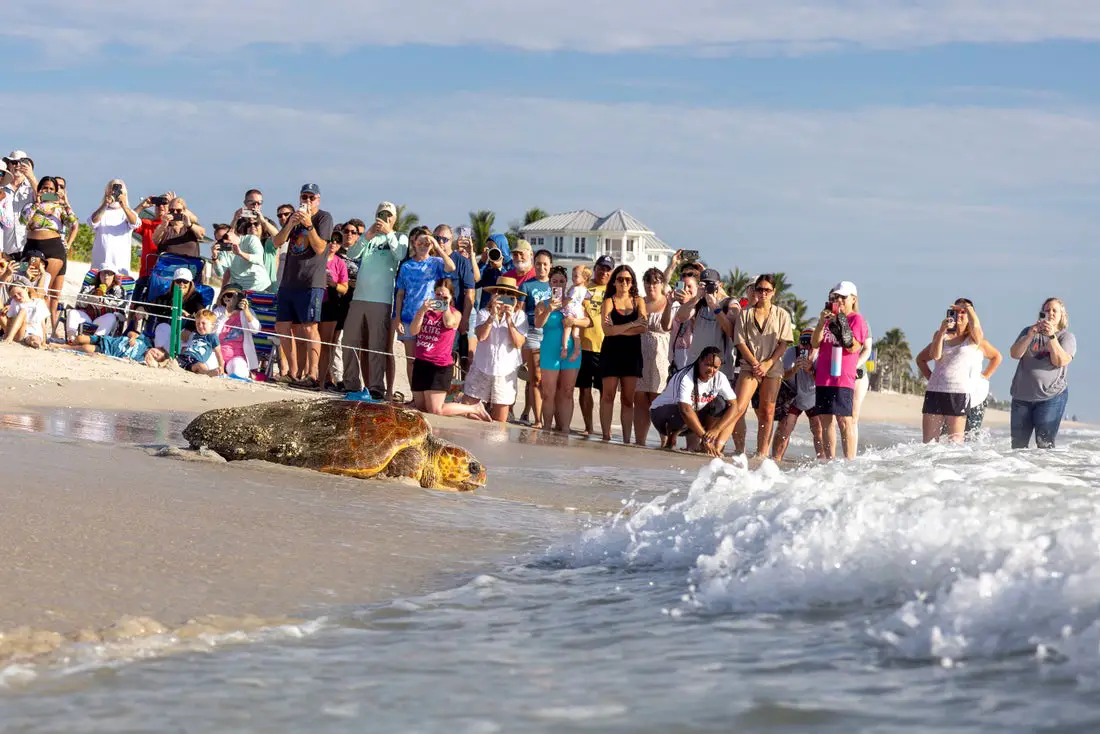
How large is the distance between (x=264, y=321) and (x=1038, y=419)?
323 inches

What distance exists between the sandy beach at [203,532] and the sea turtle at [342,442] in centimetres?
14

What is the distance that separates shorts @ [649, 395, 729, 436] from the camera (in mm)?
10531

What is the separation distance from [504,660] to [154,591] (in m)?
1.27

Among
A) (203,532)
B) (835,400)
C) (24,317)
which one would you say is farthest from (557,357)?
(203,532)

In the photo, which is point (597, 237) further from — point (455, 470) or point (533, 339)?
point (455, 470)

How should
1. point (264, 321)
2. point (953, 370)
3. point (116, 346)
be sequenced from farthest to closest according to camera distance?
point (264, 321), point (116, 346), point (953, 370)

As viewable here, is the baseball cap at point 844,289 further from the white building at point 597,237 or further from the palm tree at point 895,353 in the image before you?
the palm tree at point 895,353

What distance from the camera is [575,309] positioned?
11555 millimetres

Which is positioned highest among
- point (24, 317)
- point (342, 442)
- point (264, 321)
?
point (264, 321)

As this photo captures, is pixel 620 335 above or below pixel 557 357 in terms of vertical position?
above

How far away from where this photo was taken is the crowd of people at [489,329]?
1019cm

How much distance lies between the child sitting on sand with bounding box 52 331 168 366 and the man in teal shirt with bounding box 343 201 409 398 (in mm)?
1962

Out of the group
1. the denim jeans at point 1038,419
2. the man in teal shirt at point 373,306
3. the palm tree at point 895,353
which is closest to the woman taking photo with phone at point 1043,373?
the denim jeans at point 1038,419

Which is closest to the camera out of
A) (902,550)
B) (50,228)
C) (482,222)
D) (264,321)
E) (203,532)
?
(902,550)
